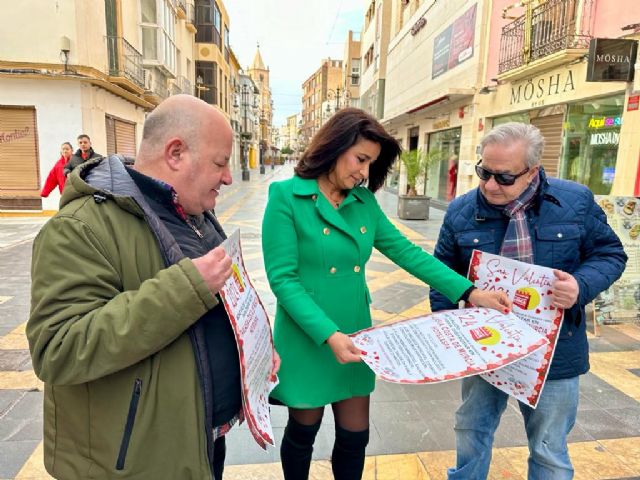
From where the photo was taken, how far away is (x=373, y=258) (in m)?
7.84

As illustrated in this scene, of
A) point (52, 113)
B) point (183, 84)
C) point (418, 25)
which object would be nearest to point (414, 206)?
point (418, 25)

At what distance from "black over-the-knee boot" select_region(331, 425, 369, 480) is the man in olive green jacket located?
75 cm

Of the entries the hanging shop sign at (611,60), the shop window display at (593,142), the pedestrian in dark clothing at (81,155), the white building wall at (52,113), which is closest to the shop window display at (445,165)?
the shop window display at (593,142)

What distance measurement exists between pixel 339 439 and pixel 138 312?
1.25 metres

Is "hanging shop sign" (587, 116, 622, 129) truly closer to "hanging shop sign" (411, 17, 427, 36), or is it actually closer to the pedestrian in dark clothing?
the pedestrian in dark clothing

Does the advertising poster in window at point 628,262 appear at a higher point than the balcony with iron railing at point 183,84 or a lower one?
lower

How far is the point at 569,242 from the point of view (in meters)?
1.79

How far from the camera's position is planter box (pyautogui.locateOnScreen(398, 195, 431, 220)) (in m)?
12.3

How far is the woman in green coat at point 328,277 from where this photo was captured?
5.77ft

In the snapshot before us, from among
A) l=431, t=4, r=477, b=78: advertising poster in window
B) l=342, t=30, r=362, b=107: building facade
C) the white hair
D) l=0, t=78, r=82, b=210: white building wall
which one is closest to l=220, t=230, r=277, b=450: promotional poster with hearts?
the white hair

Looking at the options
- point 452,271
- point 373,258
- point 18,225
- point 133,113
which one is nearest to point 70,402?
point 452,271

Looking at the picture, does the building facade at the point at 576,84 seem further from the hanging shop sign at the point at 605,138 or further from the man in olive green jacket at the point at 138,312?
the man in olive green jacket at the point at 138,312

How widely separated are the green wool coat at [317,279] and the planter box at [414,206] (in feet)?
34.7

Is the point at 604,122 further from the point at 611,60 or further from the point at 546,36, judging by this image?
the point at 546,36
